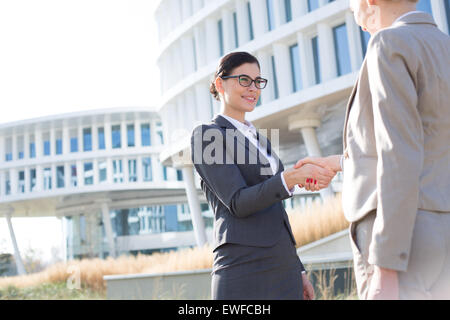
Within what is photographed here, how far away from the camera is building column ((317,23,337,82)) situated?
59.2 ft

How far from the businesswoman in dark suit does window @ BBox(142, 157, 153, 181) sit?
3852 centimetres

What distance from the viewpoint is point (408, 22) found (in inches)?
65.2

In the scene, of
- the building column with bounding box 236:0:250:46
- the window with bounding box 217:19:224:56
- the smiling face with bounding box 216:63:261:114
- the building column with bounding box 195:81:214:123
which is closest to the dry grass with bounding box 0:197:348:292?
the building column with bounding box 195:81:214:123

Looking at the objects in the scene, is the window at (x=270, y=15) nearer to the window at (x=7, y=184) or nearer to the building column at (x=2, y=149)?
the building column at (x=2, y=149)

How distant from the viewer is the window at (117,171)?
40.4 m

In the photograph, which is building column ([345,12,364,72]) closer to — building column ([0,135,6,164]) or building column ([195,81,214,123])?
building column ([195,81,214,123])

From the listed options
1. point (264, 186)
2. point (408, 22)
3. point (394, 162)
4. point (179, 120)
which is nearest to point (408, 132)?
point (394, 162)

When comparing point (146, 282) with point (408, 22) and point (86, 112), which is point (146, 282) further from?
point (86, 112)

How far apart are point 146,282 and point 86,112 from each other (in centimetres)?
3081

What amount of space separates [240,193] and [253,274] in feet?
1.16

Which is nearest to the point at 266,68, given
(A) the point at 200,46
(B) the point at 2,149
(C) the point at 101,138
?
(A) the point at 200,46

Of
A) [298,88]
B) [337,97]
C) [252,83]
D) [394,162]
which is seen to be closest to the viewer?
[394,162]

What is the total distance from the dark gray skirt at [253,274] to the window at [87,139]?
41.0 meters

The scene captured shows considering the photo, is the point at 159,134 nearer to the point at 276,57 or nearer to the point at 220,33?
the point at 220,33
